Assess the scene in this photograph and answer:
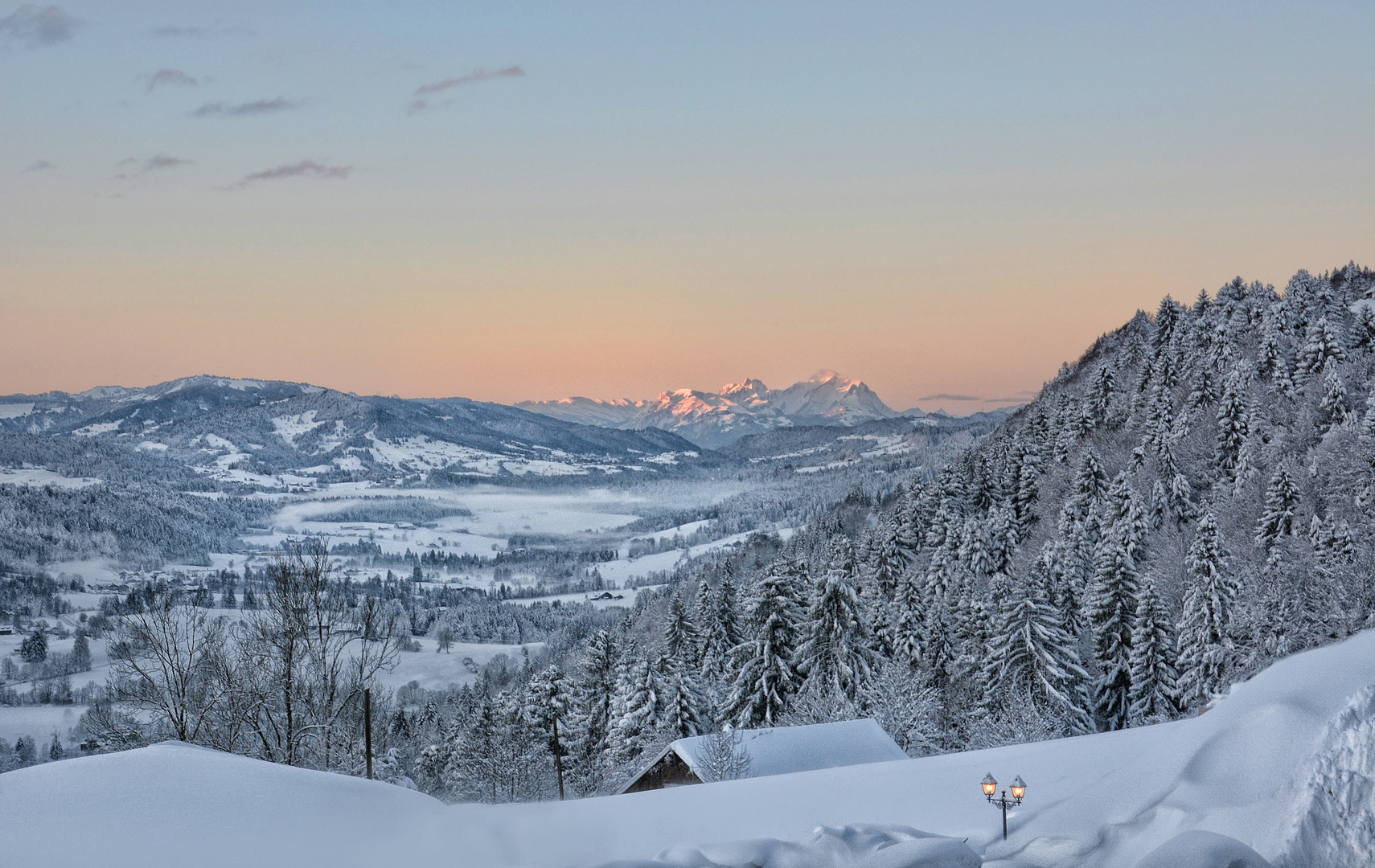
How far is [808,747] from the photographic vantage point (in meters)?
29.1

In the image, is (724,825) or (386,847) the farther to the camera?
(724,825)

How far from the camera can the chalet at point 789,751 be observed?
2816 cm

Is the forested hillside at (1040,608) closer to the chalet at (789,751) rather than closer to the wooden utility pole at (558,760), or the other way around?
the wooden utility pole at (558,760)

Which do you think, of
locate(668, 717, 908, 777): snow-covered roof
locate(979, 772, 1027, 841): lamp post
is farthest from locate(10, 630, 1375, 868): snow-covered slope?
locate(668, 717, 908, 777): snow-covered roof

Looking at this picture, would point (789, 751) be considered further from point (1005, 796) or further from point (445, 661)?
point (445, 661)

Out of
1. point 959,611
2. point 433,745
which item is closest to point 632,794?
point 959,611

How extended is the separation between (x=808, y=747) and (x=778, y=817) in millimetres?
15024

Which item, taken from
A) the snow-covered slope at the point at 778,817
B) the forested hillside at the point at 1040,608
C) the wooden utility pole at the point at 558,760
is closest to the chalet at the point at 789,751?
the forested hillside at the point at 1040,608

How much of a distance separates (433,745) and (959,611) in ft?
115

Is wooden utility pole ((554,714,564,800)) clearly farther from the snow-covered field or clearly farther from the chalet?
the snow-covered field

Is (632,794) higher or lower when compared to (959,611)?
higher

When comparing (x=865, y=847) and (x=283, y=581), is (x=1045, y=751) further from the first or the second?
(x=283, y=581)

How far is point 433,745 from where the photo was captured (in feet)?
204

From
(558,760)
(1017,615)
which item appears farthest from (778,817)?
(1017,615)
